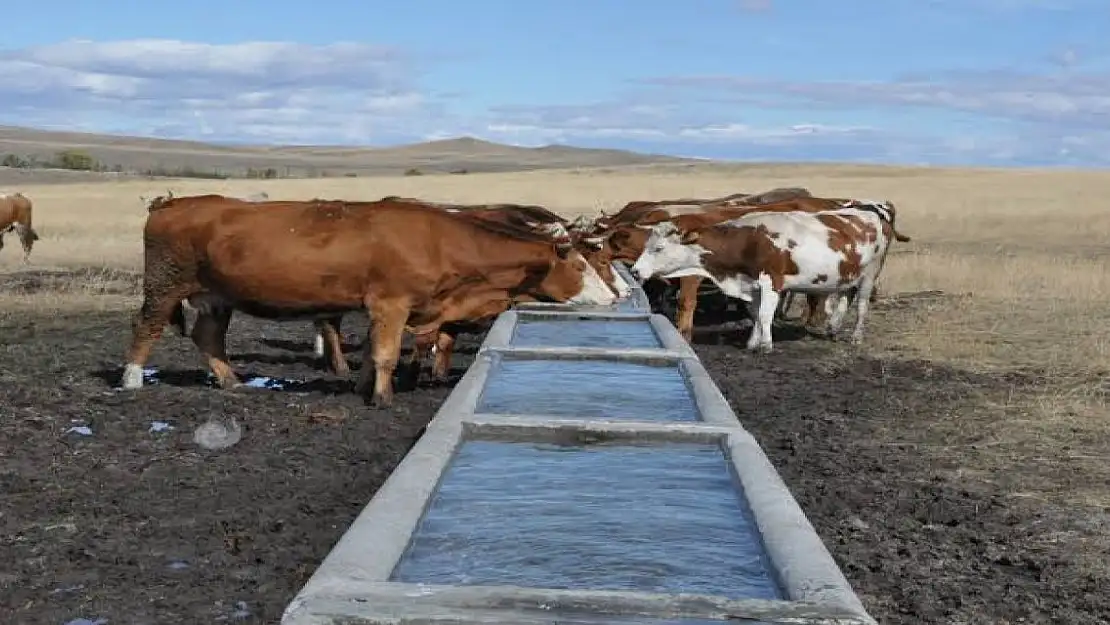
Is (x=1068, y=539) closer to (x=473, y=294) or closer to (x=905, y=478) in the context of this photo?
(x=905, y=478)

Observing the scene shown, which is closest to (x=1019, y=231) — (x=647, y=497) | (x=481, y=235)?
(x=481, y=235)

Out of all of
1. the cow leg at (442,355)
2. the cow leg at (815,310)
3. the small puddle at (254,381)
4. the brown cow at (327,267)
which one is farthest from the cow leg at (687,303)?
the small puddle at (254,381)

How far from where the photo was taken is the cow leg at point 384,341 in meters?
9.59

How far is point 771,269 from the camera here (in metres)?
13.9

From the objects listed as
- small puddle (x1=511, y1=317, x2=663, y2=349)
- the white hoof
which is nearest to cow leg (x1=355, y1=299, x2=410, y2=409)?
small puddle (x1=511, y1=317, x2=663, y2=349)

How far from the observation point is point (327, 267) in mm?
9641

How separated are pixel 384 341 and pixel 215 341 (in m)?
1.60

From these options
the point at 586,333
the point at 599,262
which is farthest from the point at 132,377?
the point at 599,262

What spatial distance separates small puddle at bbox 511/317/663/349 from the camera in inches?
371

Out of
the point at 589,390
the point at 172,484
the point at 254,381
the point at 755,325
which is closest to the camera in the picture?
the point at 172,484

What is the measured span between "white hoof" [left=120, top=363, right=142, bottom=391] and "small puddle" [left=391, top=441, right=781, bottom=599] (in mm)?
5261

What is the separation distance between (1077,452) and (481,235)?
4680 mm

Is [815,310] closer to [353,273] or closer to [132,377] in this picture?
[353,273]

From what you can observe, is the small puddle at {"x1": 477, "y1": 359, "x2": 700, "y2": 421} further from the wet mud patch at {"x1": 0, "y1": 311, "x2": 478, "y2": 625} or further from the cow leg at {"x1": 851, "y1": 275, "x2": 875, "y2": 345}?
the cow leg at {"x1": 851, "y1": 275, "x2": 875, "y2": 345}
